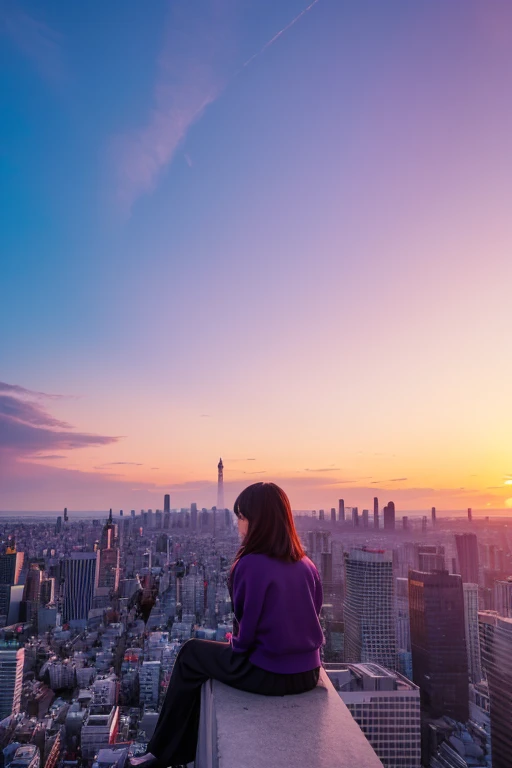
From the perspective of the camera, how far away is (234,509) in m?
1.51

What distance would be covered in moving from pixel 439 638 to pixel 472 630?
2.80 ft

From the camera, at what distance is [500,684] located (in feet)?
23.4

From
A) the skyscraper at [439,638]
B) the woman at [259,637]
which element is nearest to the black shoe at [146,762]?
the woman at [259,637]

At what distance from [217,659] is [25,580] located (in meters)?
14.4

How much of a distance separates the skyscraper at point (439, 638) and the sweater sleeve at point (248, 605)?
856 cm

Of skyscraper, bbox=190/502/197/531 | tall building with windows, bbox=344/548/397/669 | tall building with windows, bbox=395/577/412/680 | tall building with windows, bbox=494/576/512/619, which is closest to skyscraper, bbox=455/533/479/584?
tall building with windows, bbox=395/577/412/680

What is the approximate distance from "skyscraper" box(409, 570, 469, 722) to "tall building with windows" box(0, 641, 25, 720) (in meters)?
6.15

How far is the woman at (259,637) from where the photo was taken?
1.30m

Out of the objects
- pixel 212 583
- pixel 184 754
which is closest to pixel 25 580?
pixel 212 583

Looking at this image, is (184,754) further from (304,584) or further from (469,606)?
(469,606)

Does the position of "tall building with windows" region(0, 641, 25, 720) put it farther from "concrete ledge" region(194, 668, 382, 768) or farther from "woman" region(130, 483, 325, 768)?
"concrete ledge" region(194, 668, 382, 768)

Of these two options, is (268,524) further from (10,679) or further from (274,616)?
(10,679)

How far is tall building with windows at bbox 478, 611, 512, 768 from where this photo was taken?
21.5 feet

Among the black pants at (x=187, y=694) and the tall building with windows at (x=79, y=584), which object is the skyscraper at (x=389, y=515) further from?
the black pants at (x=187, y=694)
